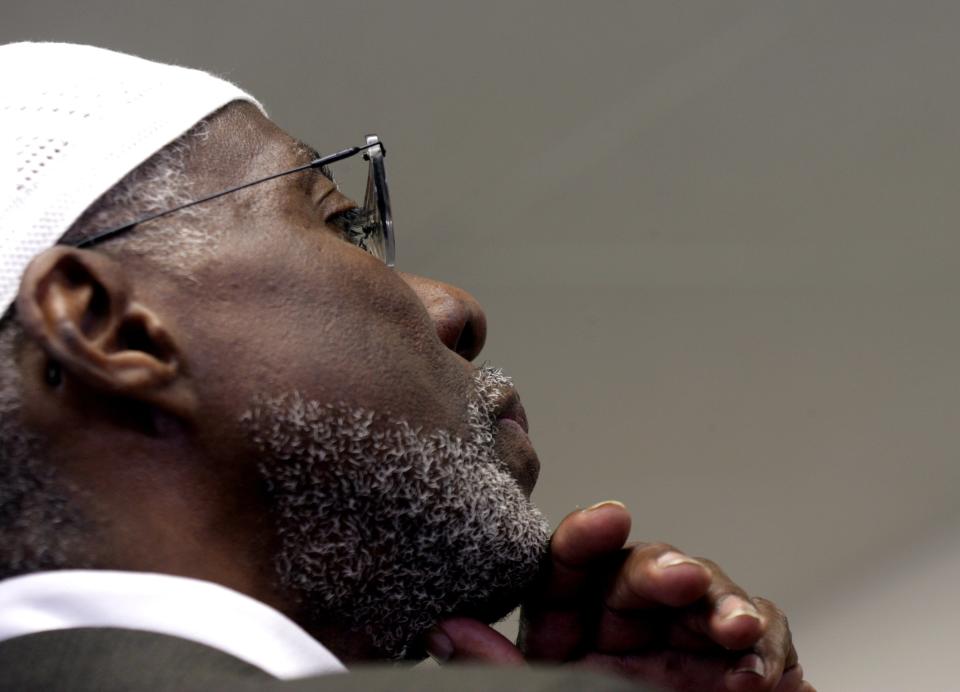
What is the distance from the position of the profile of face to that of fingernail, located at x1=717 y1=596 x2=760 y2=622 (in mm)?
169

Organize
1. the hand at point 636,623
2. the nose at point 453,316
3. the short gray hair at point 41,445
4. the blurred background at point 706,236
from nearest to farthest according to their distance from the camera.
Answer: the short gray hair at point 41,445 → the hand at point 636,623 → the nose at point 453,316 → the blurred background at point 706,236

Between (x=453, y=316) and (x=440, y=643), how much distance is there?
11.7 inches

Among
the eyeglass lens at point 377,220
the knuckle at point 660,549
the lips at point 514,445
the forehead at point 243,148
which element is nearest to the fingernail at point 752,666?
the knuckle at point 660,549

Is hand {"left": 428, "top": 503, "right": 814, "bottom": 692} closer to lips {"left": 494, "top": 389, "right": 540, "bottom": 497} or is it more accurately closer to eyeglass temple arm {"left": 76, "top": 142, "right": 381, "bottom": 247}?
lips {"left": 494, "top": 389, "right": 540, "bottom": 497}

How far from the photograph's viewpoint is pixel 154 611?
0.73 m

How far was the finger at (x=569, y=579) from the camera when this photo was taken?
100 centimetres

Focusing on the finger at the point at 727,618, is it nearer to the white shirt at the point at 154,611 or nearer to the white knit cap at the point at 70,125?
the white shirt at the point at 154,611

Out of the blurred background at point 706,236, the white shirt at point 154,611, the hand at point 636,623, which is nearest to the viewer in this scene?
the white shirt at point 154,611

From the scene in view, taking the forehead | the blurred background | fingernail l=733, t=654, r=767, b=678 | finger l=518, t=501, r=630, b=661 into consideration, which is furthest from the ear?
the blurred background

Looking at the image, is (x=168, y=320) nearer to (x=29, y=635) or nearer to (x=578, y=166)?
(x=29, y=635)

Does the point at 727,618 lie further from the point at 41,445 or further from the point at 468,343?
the point at 41,445

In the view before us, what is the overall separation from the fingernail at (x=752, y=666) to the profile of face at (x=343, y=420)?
20cm

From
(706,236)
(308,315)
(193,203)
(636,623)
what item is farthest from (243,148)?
(706,236)

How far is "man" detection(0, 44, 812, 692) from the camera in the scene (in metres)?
0.82
